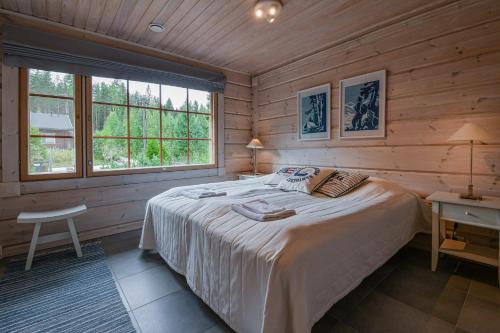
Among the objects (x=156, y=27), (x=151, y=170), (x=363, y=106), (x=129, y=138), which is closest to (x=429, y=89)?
(x=363, y=106)

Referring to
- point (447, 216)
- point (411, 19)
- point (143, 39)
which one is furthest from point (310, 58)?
point (447, 216)

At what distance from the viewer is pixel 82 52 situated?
2521mm

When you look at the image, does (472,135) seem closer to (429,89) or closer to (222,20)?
(429,89)

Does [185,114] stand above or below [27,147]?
above

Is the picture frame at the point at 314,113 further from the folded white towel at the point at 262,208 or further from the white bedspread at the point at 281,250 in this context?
the folded white towel at the point at 262,208

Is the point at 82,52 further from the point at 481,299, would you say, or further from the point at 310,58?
the point at 481,299

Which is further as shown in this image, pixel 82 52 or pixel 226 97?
pixel 226 97

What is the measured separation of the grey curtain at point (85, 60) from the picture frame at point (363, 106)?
206cm

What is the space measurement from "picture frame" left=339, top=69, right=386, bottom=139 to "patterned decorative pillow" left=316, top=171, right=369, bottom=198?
2.01 ft

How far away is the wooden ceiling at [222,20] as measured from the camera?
214cm

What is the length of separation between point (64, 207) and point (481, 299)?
3798mm

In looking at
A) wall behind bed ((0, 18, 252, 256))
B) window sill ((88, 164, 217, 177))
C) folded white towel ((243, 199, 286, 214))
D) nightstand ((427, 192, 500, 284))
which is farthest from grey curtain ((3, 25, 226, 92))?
nightstand ((427, 192, 500, 284))

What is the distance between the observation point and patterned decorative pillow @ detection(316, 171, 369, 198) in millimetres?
2209

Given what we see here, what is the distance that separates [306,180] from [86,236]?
2.59m
